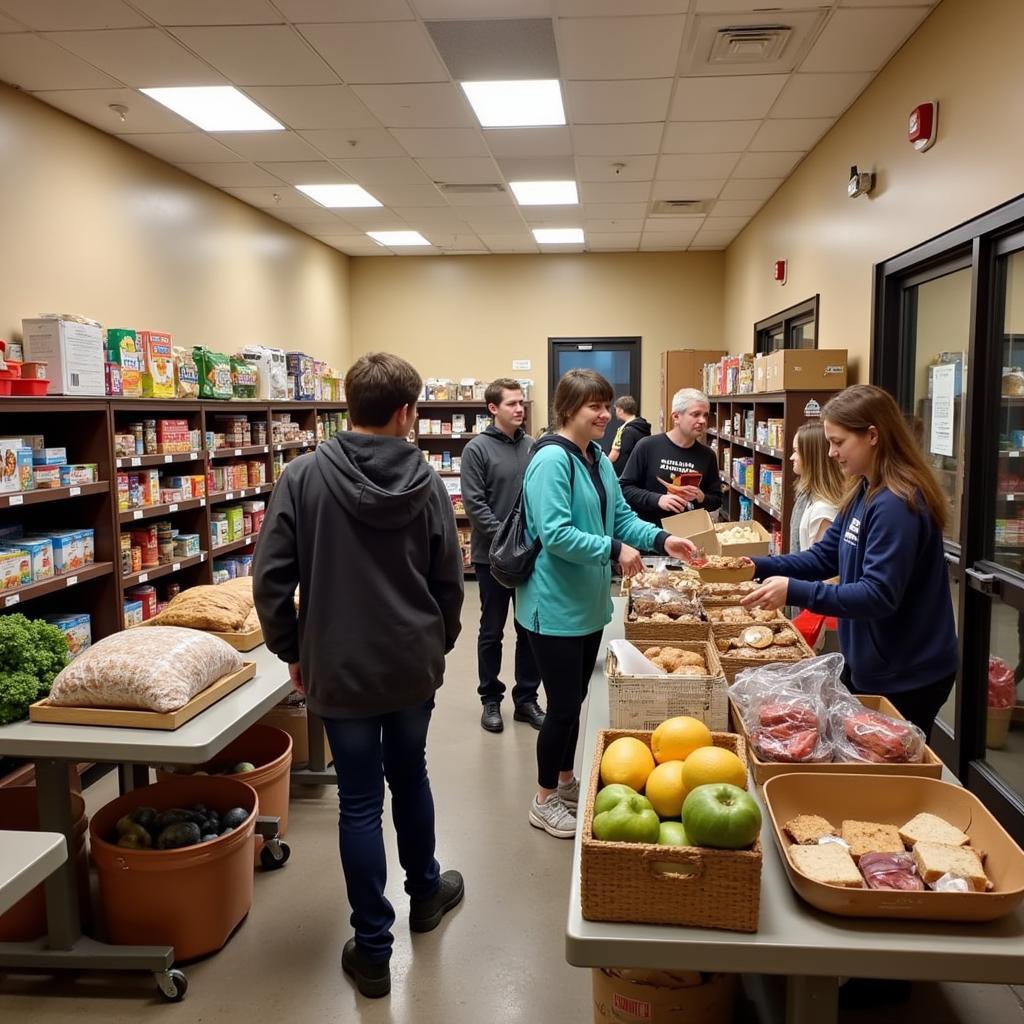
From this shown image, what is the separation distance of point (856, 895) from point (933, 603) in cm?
113

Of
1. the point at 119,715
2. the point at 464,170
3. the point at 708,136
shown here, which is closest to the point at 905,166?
the point at 708,136

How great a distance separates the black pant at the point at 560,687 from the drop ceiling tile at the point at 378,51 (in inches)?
114

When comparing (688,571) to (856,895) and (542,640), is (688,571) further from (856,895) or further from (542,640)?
(856,895)

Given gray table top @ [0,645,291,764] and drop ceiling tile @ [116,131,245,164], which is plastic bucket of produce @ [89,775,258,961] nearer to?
gray table top @ [0,645,291,764]

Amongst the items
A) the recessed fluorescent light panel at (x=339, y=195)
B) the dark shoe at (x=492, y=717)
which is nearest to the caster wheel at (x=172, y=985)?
the dark shoe at (x=492, y=717)

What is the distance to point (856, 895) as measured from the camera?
54.4 inches

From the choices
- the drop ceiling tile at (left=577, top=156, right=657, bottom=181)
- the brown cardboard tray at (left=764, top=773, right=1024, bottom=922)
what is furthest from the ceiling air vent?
the brown cardboard tray at (left=764, top=773, right=1024, bottom=922)

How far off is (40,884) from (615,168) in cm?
574

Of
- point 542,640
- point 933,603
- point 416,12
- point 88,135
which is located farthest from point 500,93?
point 933,603

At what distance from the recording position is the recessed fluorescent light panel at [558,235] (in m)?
8.73

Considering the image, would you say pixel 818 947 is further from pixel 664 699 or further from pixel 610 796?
pixel 664 699

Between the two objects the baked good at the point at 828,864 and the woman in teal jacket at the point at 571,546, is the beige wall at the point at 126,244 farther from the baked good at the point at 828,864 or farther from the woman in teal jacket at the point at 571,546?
the baked good at the point at 828,864

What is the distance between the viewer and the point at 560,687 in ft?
10.1

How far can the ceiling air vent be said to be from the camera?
752 cm
